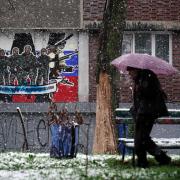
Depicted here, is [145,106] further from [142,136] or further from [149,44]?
[149,44]

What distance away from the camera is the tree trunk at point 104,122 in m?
15.5

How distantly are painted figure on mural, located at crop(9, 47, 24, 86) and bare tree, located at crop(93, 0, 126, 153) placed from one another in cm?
832

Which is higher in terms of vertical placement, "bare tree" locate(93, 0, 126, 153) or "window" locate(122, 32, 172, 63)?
"window" locate(122, 32, 172, 63)

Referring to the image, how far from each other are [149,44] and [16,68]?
4.87m

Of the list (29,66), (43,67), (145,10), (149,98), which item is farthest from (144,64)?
(29,66)

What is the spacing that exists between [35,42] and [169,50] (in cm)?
481

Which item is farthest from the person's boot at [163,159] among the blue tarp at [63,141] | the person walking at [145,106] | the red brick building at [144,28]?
the red brick building at [144,28]

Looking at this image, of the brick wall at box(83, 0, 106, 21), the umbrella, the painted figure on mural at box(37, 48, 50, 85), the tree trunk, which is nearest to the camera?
the umbrella

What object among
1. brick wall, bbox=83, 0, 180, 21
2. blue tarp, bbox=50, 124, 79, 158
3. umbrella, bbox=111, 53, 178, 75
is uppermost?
brick wall, bbox=83, 0, 180, 21

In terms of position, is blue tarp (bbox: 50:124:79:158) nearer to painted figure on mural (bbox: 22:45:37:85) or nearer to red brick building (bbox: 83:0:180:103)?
red brick building (bbox: 83:0:180:103)

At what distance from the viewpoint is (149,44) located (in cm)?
2359

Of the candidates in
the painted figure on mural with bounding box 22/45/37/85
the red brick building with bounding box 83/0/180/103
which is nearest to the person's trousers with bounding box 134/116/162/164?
the red brick building with bounding box 83/0/180/103

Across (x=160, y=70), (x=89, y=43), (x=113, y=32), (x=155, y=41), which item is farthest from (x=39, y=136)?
(x=160, y=70)

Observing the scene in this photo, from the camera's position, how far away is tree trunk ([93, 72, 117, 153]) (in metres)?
15.5
